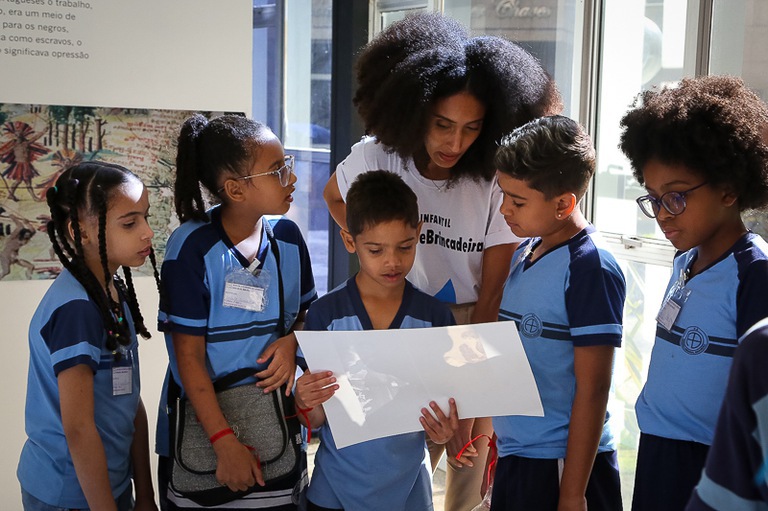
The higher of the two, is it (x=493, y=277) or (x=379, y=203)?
(x=379, y=203)

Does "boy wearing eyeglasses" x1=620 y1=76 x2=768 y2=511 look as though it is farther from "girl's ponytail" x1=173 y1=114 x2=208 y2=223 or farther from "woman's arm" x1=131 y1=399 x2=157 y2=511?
"woman's arm" x1=131 y1=399 x2=157 y2=511

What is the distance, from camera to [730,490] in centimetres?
84

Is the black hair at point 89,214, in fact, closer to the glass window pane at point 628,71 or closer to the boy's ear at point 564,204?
the boy's ear at point 564,204

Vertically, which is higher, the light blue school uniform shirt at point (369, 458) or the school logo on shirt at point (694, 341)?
the school logo on shirt at point (694, 341)

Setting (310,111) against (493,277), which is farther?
(310,111)

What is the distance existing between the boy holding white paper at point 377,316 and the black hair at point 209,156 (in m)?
0.31

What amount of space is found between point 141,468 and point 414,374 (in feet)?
2.68

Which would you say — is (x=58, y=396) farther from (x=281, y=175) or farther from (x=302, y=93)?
(x=302, y=93)

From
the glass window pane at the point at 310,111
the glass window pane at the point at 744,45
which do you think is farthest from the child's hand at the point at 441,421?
the glass window pane at the point at 310,111

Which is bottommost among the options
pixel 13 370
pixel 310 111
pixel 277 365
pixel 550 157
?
pixel 13 370

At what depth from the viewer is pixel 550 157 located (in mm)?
1816

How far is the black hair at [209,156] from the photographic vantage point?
6.83 ft

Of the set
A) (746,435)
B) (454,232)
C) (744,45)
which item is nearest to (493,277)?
(454,232)

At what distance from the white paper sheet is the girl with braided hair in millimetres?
490
